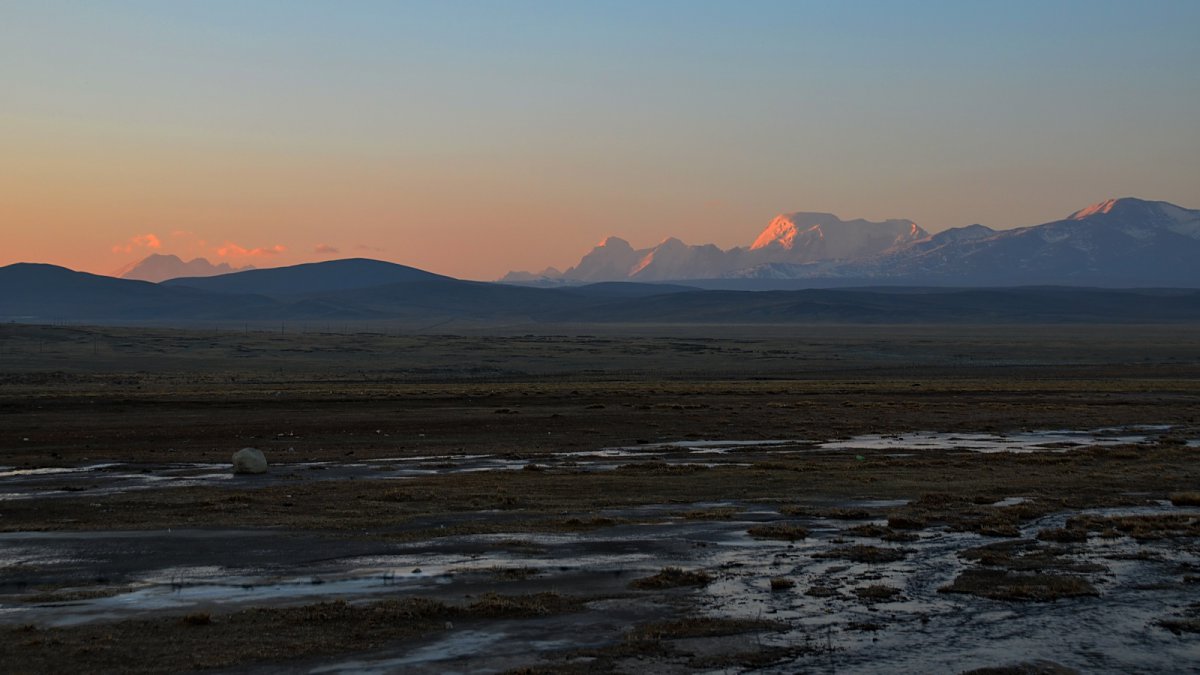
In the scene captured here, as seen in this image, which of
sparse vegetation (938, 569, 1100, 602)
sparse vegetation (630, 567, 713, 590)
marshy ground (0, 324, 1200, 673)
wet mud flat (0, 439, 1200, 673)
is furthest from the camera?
sparse vegetation (630, 567, 713, 590)

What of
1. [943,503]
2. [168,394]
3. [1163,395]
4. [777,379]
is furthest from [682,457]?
[777,379]

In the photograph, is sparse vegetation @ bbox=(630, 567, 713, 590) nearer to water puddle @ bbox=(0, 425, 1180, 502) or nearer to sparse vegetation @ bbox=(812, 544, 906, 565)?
sparse vegetation @ bbox=(812, 544, 906, 565)

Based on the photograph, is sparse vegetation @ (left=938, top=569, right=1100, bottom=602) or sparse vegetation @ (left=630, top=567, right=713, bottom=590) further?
sparse vegetation @ (left=630, top=567, right=713, bottom=590)

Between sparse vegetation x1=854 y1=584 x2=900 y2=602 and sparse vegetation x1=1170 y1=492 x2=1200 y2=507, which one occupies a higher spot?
sparse vegetation x1=854 y1=584 x2=900 y2=602

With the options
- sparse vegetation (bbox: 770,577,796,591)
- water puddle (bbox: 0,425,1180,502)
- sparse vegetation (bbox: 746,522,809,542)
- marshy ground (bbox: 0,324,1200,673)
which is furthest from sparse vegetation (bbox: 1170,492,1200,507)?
sparse vegetation (bbox: 770,577,796,591)

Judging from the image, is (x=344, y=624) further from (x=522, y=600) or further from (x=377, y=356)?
(x=377, y=356)

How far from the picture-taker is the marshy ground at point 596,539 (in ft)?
50.6

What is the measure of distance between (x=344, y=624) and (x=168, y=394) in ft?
183

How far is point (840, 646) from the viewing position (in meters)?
15.4

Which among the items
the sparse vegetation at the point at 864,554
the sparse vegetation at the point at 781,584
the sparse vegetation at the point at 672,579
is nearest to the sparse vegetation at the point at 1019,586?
the sparse vegetation at the point at 864,554

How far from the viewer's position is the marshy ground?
50.6 feet

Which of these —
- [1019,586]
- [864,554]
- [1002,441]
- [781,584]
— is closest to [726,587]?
[781,584]

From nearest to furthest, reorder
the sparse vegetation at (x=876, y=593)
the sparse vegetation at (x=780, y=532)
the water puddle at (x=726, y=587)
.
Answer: the water puddle at (x=726, y=587) → the sparse vegetation at (x=876, y=593) → the sparse vegetation at (x=780, y=532)

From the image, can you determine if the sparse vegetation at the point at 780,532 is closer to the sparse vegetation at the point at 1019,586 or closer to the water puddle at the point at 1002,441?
the sparse vegetation at the point at 1019,586
